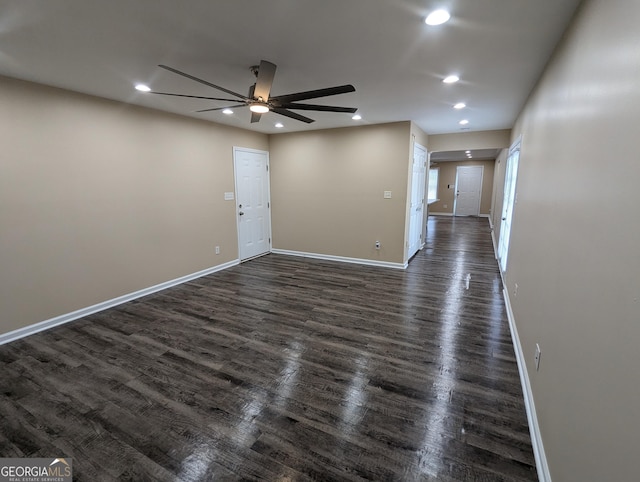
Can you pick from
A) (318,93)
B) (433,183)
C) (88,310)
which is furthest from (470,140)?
(433,183)

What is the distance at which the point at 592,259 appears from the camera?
1.22m

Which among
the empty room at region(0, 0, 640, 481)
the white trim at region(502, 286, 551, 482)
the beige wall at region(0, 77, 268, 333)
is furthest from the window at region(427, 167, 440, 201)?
the white trim at region(502, 286, 551, 482)

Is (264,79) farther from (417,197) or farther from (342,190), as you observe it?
(417,197)

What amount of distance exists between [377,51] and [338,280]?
3214mm

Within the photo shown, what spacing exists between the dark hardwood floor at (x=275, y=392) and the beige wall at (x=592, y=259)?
0.53 m

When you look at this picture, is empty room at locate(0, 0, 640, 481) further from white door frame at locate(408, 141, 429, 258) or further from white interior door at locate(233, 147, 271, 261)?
white interior door at locate(233, 147, 271, 261)

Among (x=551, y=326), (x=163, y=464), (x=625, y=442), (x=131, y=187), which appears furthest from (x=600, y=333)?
(x=131, y=187)

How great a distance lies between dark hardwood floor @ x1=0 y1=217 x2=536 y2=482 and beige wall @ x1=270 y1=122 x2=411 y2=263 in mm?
1755

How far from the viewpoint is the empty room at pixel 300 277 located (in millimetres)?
1323

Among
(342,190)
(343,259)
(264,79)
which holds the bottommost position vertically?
(343,259)

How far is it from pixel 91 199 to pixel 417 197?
5.12 metres

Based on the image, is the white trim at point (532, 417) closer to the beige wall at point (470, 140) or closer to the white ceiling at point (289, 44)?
the white ceiling at point (289, 44)

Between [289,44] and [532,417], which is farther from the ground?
[289,44]

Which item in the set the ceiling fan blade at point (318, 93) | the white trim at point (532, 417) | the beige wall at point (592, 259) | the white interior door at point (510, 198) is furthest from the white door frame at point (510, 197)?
the ceiling fan blade at point (318, 93)
